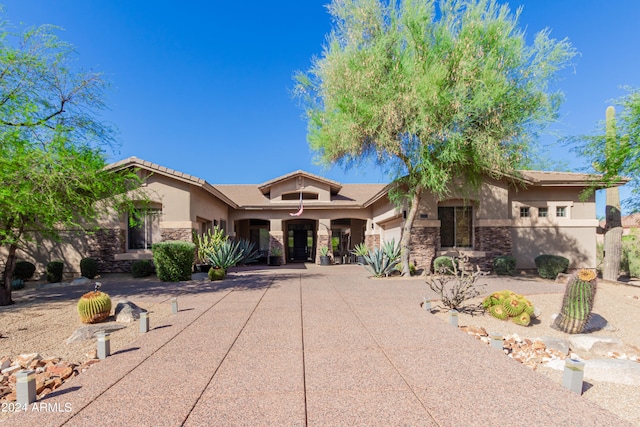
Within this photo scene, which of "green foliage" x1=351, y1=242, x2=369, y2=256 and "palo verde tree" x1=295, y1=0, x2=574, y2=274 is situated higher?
"palo verde tree" x1=295, y1=0, x2=574, y2=274

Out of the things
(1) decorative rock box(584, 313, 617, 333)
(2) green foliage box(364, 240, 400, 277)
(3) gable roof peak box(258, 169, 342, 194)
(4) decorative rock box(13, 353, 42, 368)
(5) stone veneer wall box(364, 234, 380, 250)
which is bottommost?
(1) decorative rock box(584, 313, 617, 333)

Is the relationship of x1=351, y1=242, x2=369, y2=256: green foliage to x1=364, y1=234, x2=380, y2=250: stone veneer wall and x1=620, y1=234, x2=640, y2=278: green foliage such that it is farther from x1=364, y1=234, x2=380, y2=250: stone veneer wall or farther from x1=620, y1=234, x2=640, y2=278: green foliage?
x1=620, y1=234, x2=640, y2=278: green foliage

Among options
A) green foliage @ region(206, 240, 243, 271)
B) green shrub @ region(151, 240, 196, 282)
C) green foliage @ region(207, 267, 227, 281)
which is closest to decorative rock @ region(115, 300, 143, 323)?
green shrub @ region(151, 240, 196, 282)

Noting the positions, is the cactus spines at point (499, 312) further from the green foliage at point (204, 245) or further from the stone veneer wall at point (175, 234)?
the stone veneer wall at point (175, 234)

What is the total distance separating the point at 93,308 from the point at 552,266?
52.1ft

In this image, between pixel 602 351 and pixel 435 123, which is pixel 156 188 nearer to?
pixel 435 123

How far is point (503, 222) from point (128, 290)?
15.2 m

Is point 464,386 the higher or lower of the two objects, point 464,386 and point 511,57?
the lower

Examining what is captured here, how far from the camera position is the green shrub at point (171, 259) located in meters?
12.6

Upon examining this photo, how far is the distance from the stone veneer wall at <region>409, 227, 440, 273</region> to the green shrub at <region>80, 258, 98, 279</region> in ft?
44.7

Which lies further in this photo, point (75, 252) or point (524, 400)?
point (75, 252)

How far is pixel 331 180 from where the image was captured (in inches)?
862

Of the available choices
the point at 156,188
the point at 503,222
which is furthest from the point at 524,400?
the point at 156,188

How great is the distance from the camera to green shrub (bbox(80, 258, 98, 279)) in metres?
13.7
